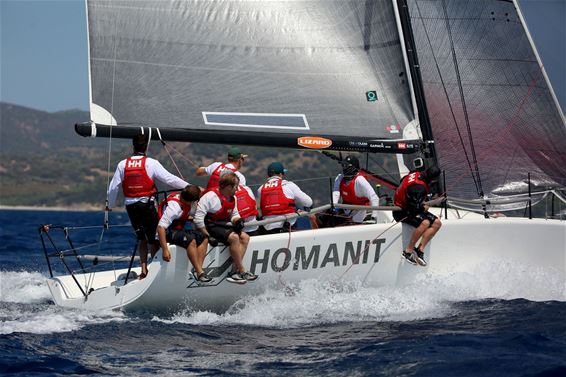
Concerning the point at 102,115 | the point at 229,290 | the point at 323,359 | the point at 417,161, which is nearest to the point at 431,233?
the point at 417,161

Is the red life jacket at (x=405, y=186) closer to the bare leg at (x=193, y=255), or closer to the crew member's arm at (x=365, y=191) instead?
the crew member's arm at (x=365, y=191)

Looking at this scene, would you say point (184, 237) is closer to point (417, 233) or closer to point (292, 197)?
point (292, 197)

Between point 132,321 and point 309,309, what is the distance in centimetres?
155

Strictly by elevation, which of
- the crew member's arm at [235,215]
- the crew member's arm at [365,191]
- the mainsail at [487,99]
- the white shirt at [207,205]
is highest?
the mainsail at [487,99]

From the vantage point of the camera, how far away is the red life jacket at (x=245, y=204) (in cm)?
780

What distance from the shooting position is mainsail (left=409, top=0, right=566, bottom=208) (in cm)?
916

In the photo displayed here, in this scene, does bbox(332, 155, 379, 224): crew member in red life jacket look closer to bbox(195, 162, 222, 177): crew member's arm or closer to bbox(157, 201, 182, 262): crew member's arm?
bbox(195, 162, 222, 177): crew member's arm

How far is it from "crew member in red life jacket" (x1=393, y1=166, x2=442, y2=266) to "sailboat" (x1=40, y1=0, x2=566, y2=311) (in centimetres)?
→ 13

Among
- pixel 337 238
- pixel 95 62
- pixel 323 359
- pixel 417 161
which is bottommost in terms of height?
pixel 323 359

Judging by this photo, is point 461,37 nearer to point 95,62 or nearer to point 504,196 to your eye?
point 504,196

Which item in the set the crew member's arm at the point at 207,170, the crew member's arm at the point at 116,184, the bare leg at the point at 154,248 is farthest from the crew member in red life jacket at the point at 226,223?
the crew member's arm at the point at 116,184

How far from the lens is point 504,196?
359 inches

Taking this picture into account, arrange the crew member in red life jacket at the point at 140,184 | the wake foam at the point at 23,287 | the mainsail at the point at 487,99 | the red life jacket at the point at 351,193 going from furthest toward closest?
the mainsail at the point at 487,99
the wake foam at the point at 23,287
the red life jacket at the point at 351,193
the crew member in red life jacket at the point at 140,184

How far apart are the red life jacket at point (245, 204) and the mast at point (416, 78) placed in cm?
Result: 198
